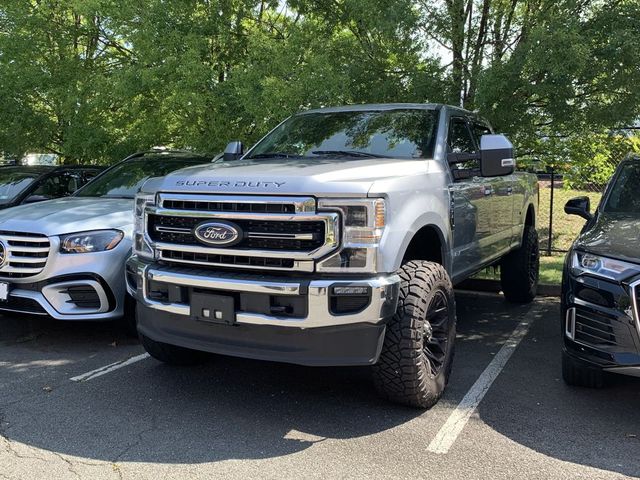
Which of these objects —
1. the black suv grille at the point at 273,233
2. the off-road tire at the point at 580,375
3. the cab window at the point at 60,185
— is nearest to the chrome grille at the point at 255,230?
the black suv grille at the point at 273,233

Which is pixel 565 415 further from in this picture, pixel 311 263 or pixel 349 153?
pixel 349 153

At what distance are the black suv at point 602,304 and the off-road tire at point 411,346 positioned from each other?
0.87 metres

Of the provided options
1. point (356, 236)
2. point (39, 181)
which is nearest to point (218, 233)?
point (356, 236)

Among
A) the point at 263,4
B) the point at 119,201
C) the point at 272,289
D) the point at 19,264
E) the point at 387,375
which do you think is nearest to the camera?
the point at 272,289

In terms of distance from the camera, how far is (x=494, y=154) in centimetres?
457

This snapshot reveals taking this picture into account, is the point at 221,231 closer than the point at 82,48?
Yes

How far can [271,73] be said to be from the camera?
789 cm

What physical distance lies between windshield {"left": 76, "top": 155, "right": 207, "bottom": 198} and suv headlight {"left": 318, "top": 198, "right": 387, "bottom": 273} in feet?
11.7

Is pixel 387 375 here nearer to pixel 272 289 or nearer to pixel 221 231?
pixel 272 289

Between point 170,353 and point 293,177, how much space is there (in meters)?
1.90

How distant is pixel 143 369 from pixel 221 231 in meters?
1.75

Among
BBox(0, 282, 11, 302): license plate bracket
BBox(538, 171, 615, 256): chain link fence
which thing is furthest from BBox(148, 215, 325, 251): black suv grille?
BBox(538, 171, 615, 256): chain link fence

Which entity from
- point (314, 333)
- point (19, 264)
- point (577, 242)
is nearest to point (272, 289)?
point (314, 333)

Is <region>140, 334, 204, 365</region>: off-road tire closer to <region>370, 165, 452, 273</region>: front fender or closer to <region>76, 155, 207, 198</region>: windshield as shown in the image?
<region>370, 165, 452, 273</region>: front fender
